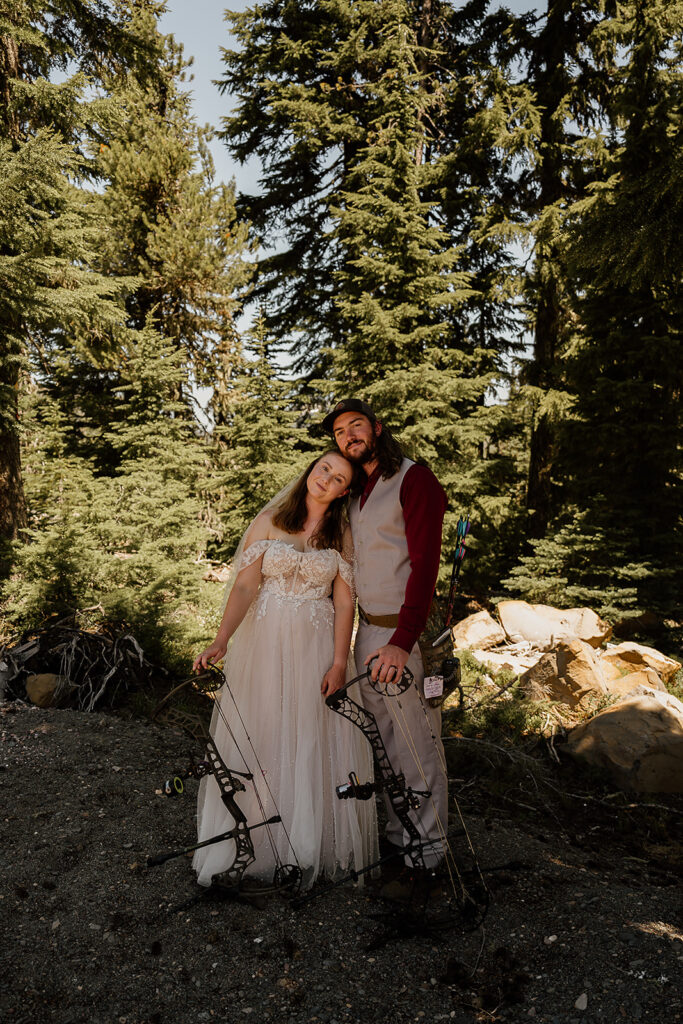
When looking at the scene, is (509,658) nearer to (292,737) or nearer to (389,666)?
(292,737)

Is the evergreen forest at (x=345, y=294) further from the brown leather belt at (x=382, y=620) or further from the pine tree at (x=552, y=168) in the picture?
the brown leather belt at (x=382, y=620)

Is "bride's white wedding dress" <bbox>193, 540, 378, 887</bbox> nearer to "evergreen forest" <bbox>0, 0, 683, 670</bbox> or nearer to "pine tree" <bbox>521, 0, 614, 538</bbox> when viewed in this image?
"evergreen forest" <bbox>0, 0, 683, 670</bbox>

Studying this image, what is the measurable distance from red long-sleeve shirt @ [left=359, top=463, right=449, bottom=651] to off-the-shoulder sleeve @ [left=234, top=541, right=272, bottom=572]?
0.72 metres

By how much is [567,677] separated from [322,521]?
4.34 metres

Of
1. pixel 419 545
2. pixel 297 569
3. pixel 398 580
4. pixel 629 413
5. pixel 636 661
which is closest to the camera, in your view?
pixel 419 545

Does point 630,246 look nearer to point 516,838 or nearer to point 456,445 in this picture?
point 516,838

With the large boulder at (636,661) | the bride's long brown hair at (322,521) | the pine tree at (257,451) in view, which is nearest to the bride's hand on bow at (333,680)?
the bride's long brown hair at (322,521)

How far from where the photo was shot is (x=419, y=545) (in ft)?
9.06

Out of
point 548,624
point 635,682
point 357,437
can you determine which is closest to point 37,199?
point 357,437

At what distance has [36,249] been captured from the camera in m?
7.30

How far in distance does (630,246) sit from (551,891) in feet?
14.6

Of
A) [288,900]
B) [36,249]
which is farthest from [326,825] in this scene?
[36,249]

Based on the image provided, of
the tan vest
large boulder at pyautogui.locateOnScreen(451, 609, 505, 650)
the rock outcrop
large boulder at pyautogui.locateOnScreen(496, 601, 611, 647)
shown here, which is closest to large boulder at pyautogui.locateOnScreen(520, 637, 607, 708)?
the rock outcrop

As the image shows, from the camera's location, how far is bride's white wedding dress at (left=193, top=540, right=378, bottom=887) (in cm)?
290
